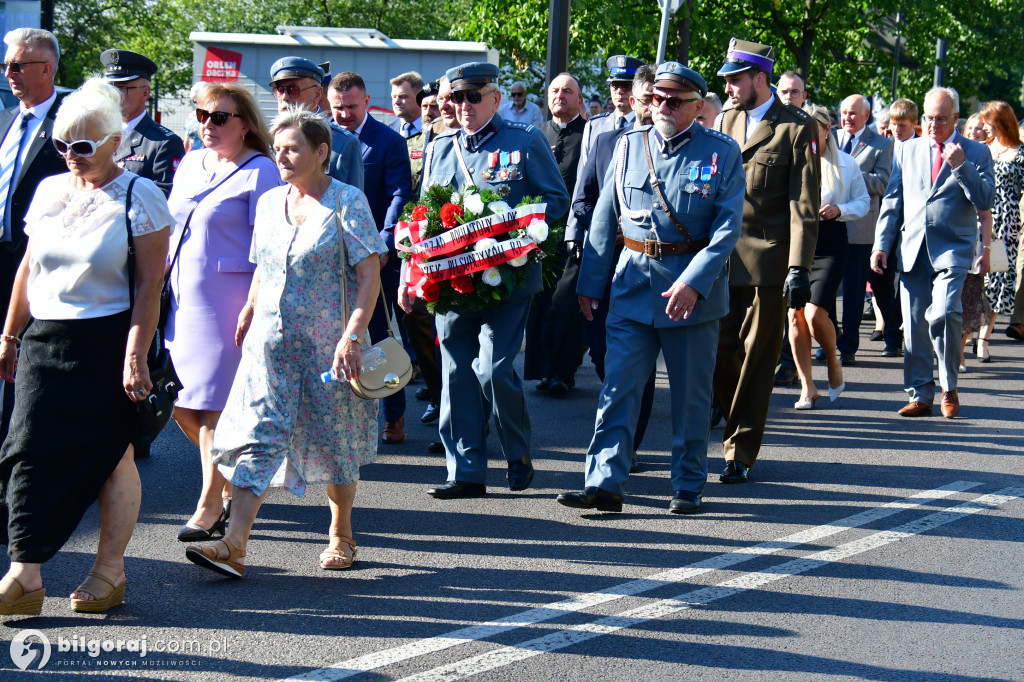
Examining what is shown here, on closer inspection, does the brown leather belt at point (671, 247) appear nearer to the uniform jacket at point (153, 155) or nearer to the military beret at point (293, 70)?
the military beret at point (293, 70)

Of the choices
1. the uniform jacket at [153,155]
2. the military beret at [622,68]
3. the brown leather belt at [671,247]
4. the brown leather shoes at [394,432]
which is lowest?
the brown leather shoes at [394,432]

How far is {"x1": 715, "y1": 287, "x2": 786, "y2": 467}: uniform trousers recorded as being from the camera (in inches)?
277

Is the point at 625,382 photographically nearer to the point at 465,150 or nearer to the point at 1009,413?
the point at 465,150

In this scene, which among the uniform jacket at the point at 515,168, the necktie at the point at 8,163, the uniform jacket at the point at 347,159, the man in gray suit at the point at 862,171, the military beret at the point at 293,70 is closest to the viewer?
the necktie at the point at 8,163

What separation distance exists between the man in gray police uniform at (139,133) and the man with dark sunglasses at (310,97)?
2.16ft

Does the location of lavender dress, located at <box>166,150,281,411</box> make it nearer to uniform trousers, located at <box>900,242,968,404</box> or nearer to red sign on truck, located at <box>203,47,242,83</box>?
uniform trousers, located at <box>900,242,968,404</box>

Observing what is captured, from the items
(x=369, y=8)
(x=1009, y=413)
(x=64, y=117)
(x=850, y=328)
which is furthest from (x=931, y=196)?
(x=369, y=8)

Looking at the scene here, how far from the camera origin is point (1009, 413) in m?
9.27

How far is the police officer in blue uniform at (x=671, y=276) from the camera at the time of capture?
6.11m

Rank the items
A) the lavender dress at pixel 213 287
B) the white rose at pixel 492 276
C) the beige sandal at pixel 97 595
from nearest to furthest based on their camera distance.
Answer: the beige sandal at pixel 97 595 → the lavender dress at pixel 213 287 → the white rose at pixel 492 276

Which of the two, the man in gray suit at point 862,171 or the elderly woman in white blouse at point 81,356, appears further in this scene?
the man in gray suit at point 862,171

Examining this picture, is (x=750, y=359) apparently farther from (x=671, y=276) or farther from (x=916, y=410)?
(x=916, y=410)

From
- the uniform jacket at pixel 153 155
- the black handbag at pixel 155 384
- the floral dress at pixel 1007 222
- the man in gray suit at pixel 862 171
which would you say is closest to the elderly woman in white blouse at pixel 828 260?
the man in gray suit at pixel 862 171

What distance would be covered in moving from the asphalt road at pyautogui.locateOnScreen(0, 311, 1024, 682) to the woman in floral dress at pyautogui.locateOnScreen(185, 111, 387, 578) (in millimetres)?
446
